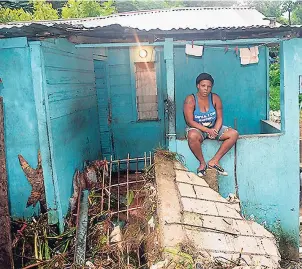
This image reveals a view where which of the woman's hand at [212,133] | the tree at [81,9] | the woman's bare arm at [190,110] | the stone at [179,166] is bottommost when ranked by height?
the stone at [179,166]

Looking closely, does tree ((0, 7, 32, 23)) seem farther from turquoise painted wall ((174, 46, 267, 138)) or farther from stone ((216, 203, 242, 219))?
stone ((216, 203, 242, 219))

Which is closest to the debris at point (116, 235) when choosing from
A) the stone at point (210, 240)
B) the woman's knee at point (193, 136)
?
the stone at point (210, 240)

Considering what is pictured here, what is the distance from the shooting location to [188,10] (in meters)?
11.0

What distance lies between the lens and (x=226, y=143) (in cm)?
600

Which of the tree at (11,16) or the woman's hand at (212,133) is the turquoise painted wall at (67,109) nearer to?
the woman's hand at (212,133)

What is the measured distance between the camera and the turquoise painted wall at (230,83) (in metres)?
8.82

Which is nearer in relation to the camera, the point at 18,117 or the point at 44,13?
the point at 18,117

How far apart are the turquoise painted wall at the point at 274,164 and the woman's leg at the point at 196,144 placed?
0.59 feet

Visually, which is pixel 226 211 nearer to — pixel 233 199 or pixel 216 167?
pixel 233 199

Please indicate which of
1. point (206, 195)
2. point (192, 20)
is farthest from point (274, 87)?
point (206, 195)

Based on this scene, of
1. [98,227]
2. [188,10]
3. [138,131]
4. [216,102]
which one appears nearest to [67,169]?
[98,227]

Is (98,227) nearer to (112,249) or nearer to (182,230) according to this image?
(112,249)

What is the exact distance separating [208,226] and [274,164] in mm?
2886

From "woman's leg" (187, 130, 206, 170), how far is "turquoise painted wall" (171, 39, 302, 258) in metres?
0.18
